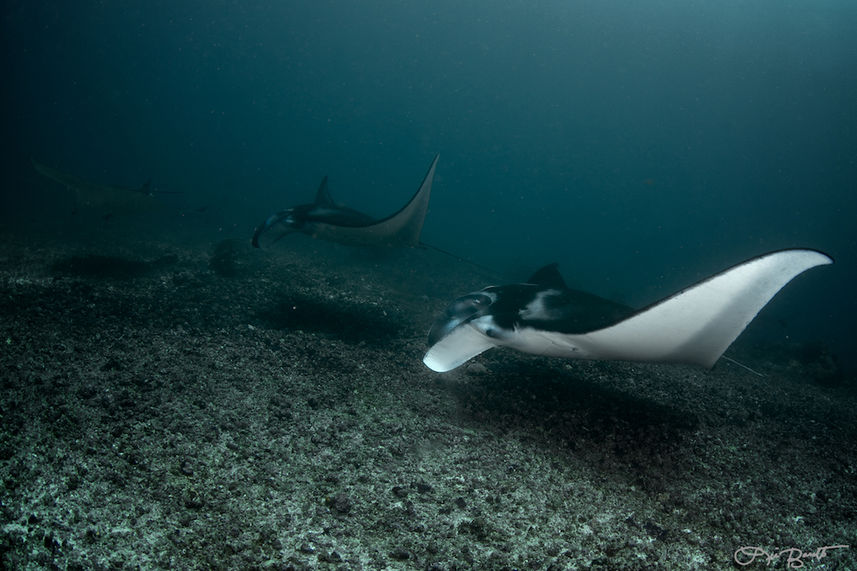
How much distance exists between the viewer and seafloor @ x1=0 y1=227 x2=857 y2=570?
158 cm

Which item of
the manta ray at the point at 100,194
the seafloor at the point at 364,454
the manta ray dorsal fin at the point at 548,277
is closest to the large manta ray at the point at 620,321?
the seafloor at the point at 364,454

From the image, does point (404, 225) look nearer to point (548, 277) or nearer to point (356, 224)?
point (356, 224)

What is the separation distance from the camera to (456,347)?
118 inches

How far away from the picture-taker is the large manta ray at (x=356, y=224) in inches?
226

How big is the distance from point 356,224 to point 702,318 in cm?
472

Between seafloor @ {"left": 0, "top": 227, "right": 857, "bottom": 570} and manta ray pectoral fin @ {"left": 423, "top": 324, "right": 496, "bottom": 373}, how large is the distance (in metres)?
0.39

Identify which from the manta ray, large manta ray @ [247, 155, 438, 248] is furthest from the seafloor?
the manta ray

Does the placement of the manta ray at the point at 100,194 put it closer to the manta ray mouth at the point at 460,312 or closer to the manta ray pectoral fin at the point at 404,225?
the manta ray pectoral fin at the point at 404,225

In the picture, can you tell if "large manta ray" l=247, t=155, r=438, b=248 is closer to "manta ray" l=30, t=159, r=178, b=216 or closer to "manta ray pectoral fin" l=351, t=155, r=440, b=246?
"manta ray pectoral fin" l=351, t=155, r=440, b=246

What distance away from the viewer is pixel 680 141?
285ft

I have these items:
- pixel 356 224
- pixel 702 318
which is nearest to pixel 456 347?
pixel 702 318

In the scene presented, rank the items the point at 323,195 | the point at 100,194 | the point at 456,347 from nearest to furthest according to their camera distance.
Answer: the point at 456,347 → the point at 100,194 → the point at 323,195

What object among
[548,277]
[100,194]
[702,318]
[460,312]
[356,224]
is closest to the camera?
[702,318]

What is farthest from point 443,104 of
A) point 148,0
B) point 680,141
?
point 148,0
